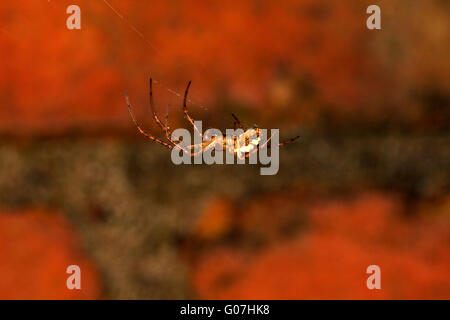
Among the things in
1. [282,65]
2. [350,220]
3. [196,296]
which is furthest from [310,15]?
[196,296]

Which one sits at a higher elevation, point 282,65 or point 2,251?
point 282,65

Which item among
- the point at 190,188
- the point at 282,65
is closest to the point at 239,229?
the point at 190,188

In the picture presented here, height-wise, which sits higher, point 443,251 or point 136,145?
point 136,145

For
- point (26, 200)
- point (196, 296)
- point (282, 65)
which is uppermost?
point (282, 65)

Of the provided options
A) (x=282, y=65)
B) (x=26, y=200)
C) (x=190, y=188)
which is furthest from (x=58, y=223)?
(x=282, y=65)

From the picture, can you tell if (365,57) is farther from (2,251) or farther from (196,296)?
(2,251)

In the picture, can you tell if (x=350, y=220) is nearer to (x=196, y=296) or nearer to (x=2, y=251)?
(x=196, y=296)
